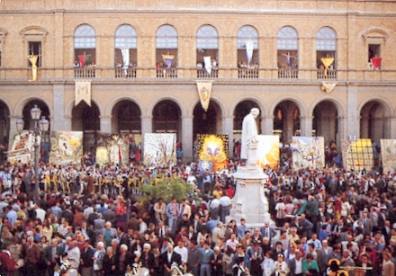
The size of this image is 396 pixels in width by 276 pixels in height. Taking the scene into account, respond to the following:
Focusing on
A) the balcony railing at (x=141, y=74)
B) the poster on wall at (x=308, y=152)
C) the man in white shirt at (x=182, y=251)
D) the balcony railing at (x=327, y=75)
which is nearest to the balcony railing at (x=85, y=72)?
the balcony railing at (x=141, y=74)

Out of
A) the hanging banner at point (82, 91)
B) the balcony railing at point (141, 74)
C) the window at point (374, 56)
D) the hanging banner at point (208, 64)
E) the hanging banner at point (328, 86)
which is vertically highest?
the window at point (374, 56)

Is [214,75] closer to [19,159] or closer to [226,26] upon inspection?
[226,26]

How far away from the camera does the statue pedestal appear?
22797 millimetres

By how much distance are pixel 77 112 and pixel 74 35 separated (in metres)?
5.10

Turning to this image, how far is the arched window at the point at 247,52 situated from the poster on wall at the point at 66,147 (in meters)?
10.6

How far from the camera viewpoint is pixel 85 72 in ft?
139

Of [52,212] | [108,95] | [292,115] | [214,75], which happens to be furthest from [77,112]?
[52,212]

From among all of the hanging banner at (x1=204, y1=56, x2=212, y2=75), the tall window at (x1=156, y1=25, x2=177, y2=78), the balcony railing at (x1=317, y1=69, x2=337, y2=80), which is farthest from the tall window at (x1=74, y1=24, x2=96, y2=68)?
the balcony railing at (x1=317, y1=69, x2=337, y2=80)

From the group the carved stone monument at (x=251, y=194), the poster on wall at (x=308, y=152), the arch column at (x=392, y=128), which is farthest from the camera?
the arch column at (x=392, y=128)

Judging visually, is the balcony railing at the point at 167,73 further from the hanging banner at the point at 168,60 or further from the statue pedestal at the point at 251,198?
the statue pedestal at the point at 251,198

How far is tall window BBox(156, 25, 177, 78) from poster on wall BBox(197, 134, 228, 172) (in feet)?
17.4

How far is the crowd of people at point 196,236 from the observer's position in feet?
54.4

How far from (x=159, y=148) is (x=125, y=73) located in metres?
6.27

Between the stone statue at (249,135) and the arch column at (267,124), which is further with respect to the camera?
the arch column at (267,124)
